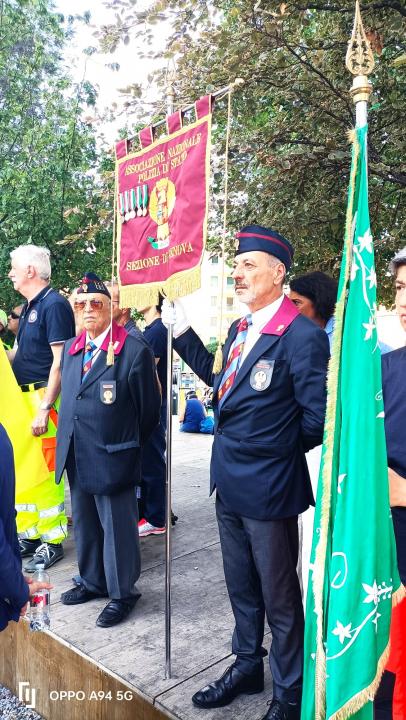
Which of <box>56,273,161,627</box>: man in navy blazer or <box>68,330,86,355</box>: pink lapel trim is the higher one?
<box>68,330,86,355</box>: pink lapel trim

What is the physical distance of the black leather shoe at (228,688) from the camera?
234 cm

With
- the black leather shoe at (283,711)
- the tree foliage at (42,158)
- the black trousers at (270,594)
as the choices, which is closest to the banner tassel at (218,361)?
the black trousers at (270,594)

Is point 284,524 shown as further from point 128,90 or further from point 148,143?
point 128,90

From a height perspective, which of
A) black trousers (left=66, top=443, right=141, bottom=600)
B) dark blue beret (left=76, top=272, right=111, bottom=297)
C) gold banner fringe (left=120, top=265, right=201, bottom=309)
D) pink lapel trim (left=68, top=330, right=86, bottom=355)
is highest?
dark blue beret (left=76, top=272, right=111, bottom=297)

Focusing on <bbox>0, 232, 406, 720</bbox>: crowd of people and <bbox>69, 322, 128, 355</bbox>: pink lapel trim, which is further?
<bbox>69, 322, 128, 355</bbox>: pink lapel trim

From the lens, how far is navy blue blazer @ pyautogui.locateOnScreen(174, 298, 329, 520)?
2.21 meters

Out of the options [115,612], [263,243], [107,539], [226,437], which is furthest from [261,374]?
[115,612]

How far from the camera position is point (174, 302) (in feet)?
8.68

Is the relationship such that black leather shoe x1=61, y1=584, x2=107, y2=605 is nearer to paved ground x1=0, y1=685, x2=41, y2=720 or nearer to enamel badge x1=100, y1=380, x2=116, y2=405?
paved ground x1=0, y1=685, x2=41, y2=720

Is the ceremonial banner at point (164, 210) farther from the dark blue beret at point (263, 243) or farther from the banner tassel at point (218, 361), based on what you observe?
Answer: the banner tassel at point (218, 361)

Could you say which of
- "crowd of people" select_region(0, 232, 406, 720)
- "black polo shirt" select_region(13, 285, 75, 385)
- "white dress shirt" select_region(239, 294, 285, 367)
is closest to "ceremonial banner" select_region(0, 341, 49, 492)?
"crowd of people" select_region(0, 232, 406, 720)

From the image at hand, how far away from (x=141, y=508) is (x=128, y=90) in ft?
11.1

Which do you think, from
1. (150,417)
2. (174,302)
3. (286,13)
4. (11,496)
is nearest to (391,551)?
(11,496)

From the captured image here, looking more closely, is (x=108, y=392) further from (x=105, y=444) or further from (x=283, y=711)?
(x=283, y=711)
